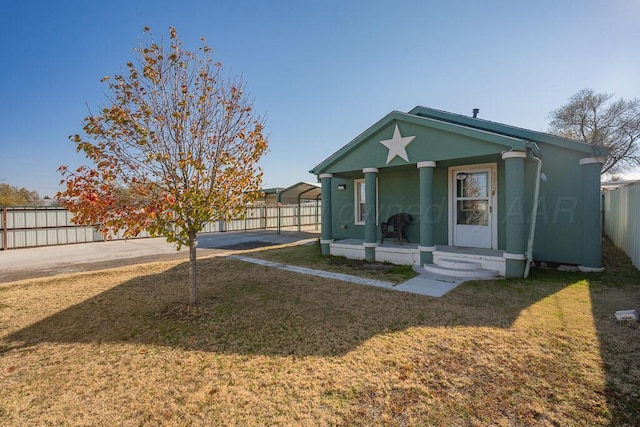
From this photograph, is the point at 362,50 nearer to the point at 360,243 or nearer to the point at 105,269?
A: the point at 360,243

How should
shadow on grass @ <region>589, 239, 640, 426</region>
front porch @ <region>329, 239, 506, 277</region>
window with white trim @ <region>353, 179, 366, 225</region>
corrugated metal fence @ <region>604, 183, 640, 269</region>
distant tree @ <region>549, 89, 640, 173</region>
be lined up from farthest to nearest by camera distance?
distant tree @ <region>549, 89, 640, 173</region> < window with white trim @ <region>353, 179, 366, 225</region> < corrugated metal fence @ <region>604, 183, 640, 269</region> < front porch @ <region>329, 239, 506, 277</region> < shadow on grass @ <region>589, 239, 640, 426</region>

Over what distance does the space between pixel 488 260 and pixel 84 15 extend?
10.6m

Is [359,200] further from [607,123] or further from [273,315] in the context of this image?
[607,123]

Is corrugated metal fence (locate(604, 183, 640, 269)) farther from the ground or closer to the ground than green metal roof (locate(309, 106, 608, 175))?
closer to the ground

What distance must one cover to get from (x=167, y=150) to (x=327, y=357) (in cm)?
348

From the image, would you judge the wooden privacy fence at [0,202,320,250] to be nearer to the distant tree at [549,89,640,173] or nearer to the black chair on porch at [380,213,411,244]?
the black chair on porch at [380,213,411,244]

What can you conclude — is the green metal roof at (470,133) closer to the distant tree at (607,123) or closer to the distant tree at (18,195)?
the distant tree at (607,123)

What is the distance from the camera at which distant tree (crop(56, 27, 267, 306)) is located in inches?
148

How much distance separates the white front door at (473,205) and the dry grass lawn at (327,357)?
6.88 feet

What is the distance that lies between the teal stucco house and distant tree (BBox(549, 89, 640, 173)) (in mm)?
20297

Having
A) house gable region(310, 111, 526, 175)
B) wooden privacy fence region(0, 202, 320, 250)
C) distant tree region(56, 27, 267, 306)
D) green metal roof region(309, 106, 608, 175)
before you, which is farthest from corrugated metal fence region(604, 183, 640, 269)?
wooden privacy fence region(0, 202, 320, 250)

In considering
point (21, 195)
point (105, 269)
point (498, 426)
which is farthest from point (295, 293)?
point (21, 195)

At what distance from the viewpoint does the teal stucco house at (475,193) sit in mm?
6086

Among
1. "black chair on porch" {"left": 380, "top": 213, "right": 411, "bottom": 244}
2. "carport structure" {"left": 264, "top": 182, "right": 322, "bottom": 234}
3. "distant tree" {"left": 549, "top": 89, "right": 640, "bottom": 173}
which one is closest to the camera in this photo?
"black chair on porch" {"left": 380, "top": 213, "right": 411, "bottom": 244}
